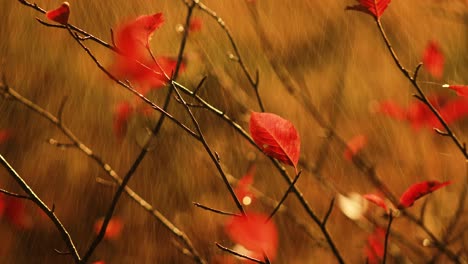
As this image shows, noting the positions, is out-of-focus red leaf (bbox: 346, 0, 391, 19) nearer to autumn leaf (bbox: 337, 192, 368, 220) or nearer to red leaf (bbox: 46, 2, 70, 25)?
red leaf (bbox: 46, 2, 70, 25)

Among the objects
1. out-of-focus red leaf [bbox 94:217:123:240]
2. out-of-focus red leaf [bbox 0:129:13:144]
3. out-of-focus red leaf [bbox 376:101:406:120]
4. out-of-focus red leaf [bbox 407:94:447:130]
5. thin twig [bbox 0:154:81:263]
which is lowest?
out-of-focus red leaf [bbox 94:217:123:240]

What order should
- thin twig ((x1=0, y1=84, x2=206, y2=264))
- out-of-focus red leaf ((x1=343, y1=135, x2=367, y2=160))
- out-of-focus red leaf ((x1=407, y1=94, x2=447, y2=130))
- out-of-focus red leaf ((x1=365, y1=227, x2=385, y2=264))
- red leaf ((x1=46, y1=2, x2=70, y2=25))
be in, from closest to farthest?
red leaf ((x1=46, y1=2, x2=70, y2=25)) → thin twig ((x1=0, y1=84, x2=206, y2=264)) → out-of-focus red leaf ((x1=365, y1=227, x2=385, y2=264)) → out-of-focus red leaf ((x1=407, y1=94, x2=447, y2=130)) → out-of-focus red leaf ((x1=343, y1=135, x2=367, y2=160))

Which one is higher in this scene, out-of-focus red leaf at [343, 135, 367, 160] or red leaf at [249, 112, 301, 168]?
red leaf at [249, 112, 301, 168]

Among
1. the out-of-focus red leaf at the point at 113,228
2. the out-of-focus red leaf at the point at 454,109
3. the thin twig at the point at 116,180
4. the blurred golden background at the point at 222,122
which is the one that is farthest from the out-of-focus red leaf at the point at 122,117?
the out-of-focus red leaf at the point at 454,109

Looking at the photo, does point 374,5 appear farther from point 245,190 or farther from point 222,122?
point 222,122

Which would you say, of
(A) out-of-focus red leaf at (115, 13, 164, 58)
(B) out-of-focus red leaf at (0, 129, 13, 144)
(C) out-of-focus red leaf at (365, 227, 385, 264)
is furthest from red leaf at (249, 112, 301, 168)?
(B) out-of-focus red leaf at (0, 129, 13, 144)

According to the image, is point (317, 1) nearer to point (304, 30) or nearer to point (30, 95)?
point (304, 30)

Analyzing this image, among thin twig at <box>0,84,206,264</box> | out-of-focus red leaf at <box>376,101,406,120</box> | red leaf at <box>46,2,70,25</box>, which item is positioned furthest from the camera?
out-of-focus red leaf at <box>376,101,406,120</box>
